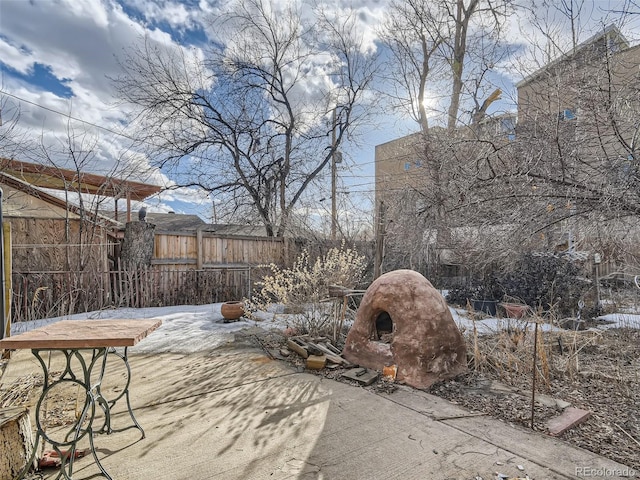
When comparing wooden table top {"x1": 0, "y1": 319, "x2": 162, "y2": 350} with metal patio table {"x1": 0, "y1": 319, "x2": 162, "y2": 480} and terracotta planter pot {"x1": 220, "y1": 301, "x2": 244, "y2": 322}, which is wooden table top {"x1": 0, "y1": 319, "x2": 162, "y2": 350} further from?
terracotta planter pot {"x1": 220, "y1": 301, "x2": 244, "y2": 322}

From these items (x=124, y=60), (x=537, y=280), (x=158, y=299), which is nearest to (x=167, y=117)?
(x=124, y=60)

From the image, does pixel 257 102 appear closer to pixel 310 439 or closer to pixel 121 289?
pixel 121 289

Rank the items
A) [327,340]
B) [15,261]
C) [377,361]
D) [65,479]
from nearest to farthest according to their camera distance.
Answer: [65,479]
[377,361]
[327,340]
[15,261]

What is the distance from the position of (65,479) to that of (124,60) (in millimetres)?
10490

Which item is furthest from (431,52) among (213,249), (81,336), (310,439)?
(81,336)

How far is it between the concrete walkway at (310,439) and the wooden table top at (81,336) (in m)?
0.82

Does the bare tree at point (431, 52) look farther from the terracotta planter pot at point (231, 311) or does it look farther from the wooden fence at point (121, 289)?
the wooden fence at point (121, 289)

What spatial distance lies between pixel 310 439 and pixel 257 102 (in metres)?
11.2

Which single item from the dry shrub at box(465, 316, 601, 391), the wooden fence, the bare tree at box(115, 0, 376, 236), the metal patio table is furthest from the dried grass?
the bare tree at box(115, 0, 376, 236)

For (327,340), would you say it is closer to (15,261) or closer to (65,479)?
(65,479)

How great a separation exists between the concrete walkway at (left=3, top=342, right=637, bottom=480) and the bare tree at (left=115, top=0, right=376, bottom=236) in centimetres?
808

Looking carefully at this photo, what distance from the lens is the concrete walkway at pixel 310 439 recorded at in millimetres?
2082

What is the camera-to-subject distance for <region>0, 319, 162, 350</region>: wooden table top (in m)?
1.82

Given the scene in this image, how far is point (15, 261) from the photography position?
20.6 feet
